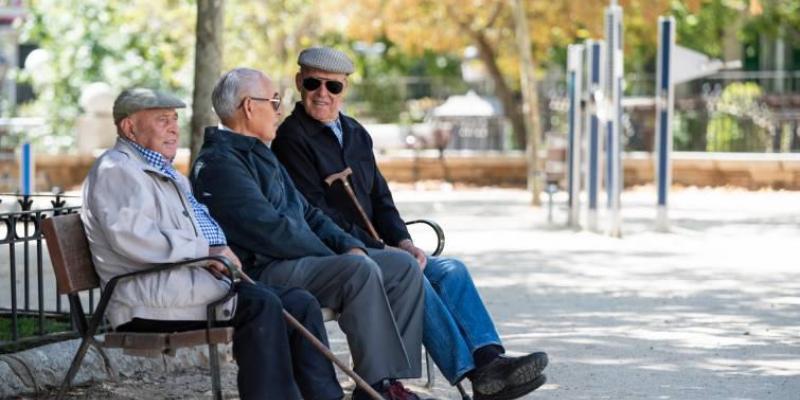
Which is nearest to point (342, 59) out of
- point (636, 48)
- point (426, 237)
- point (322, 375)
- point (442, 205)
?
point (322, 375)

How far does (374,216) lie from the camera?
7457 millimetres

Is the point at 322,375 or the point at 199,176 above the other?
the point at 199,176

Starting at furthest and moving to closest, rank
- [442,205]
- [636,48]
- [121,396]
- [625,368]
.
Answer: [636,48] < [442,205] < [625,368] < [121,396]

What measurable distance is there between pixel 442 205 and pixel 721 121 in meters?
8.03

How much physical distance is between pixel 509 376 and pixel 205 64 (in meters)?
4.80

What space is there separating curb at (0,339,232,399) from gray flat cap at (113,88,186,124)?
1276 mm

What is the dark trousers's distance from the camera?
19.4 feet

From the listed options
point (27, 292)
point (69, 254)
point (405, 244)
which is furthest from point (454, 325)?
point (27, 292)

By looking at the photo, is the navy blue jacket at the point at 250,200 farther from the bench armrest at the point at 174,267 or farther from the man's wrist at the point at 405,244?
the man's wrist at the point at 405,244

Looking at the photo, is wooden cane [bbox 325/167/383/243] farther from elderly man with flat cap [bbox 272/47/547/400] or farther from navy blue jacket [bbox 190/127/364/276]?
navy blue jacket [bbox 190/127/364/276]

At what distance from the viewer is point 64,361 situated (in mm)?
7133

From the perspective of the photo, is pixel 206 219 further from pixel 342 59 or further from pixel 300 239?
pixel 342 59

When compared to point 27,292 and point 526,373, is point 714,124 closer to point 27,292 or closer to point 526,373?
point 27,292

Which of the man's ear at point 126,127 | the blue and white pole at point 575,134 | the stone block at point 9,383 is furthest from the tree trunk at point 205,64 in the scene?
the blue and white pole at point 575,134
